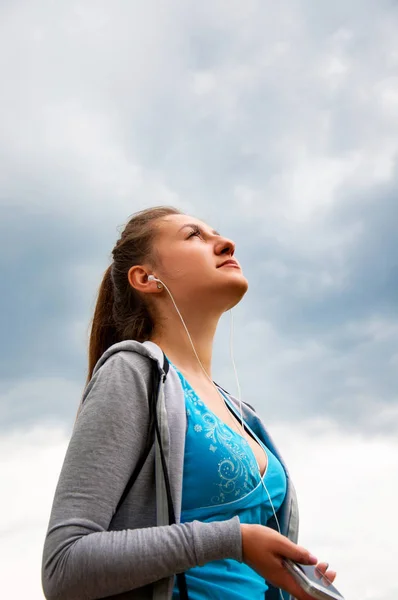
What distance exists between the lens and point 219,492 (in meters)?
2.67

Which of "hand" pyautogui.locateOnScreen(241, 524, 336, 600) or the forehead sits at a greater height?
the forehead

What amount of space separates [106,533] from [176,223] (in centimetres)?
206

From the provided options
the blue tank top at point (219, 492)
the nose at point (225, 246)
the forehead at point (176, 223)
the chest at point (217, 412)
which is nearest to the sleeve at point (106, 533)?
the blue tank top at point (219, 492)

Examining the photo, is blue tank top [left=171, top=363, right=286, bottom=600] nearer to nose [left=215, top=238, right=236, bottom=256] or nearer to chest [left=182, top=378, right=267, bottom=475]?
chest [left=182, top=378, right=267, bottom=475]

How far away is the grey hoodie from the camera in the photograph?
218 cm

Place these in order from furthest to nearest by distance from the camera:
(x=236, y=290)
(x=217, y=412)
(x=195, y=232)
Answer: (x=195, y=232), (x=236, y=290), (x=217, y=412)

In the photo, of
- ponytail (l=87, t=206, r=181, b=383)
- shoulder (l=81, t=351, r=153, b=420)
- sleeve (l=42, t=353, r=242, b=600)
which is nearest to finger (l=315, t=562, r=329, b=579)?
sleeve (l=42, t=353, r=242, b=600)

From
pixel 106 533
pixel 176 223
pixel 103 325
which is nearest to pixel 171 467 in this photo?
pixel 106 533

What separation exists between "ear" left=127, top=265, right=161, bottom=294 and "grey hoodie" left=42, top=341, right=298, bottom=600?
77cm

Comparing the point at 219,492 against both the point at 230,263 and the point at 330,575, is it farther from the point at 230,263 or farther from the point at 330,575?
the point at 230,263

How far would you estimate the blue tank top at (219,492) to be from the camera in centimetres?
254

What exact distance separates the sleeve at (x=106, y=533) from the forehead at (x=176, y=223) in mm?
1468

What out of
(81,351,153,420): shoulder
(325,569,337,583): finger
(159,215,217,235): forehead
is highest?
(159,215,217,235): forehead

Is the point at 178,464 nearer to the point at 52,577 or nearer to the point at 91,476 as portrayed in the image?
the point at 91,476
